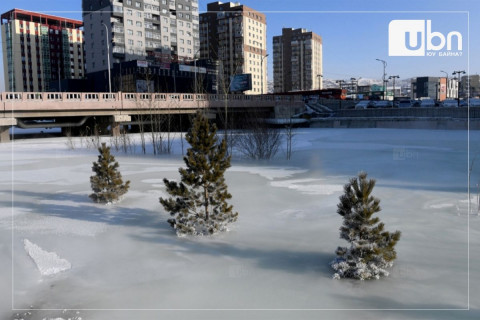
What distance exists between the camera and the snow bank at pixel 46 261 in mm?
6561

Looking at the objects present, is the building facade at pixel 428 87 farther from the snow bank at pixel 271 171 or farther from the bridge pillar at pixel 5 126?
the snow bank at pixel 271 171

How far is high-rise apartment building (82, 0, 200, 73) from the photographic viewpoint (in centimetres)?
7169

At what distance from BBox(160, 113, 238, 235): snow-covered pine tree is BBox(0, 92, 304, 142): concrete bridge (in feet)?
53.9

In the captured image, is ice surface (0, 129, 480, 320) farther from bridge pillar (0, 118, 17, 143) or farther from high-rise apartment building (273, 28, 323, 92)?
high-rise apartment building (273, 28, 323, 92)

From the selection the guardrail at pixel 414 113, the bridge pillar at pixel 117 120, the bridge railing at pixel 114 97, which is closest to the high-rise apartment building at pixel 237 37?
the bridge railing at pixel 114 97

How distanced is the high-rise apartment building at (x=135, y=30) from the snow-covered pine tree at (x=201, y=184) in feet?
210

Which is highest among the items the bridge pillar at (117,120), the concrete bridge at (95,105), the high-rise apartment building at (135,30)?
the high-rise apartment building at (135,30)

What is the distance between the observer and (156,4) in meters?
78.8

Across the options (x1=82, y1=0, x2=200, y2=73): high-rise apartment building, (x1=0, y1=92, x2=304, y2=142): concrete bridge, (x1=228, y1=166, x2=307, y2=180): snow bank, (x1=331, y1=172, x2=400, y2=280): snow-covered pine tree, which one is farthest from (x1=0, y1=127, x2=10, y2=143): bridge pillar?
(x1=82, y1=0, x2=200, y2=73): high-rise apartment building

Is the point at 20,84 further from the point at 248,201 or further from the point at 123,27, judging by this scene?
the point at 248,201

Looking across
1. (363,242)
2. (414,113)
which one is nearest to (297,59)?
(414,113)

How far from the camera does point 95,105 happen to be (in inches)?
1332

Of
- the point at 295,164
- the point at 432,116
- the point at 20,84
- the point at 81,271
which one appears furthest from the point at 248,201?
the point at 20,84

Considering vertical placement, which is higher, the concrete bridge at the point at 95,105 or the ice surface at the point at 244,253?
the concrete bridge at the point at 95,105
